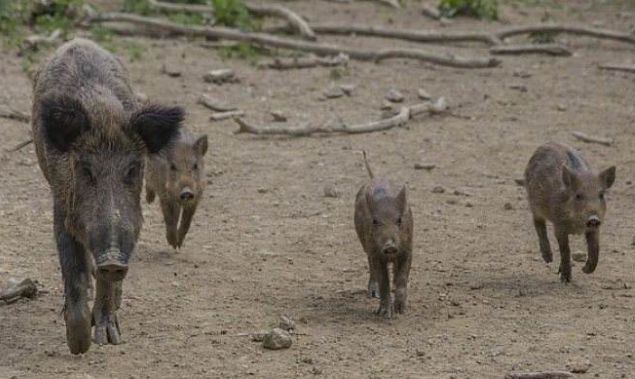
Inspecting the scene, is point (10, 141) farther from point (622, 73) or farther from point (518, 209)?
point (622, 73)

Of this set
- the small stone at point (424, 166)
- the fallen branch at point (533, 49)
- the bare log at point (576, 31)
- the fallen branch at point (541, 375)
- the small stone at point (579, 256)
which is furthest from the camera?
the bare log at point (576, 31)

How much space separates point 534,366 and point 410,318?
51.3 inches

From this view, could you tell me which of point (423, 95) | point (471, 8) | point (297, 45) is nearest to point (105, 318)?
point (423, 95)

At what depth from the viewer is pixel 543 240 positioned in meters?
10.3

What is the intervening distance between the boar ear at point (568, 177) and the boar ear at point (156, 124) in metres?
3.33

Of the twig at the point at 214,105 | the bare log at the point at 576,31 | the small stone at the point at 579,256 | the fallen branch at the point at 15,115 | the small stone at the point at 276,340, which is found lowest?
the twig at the point at 214,105

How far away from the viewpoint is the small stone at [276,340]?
25.9 ft

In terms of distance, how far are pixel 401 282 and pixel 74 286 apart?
2221mm

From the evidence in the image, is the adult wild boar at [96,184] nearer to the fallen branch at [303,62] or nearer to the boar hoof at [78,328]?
the boar hoof at [78,328]

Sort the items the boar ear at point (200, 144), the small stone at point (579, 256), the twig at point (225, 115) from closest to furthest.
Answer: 1. the small stone at point (579, 256)
2. the boar ear at point (200, 144)
3. the twig at point (225, 115)

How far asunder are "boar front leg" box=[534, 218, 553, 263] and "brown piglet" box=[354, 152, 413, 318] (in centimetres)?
148

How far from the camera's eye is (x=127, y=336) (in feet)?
26.8

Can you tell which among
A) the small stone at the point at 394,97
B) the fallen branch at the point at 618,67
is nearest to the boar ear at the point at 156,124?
the small stone at the point at 394,97

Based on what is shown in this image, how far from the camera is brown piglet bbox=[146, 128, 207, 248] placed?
10.4m
